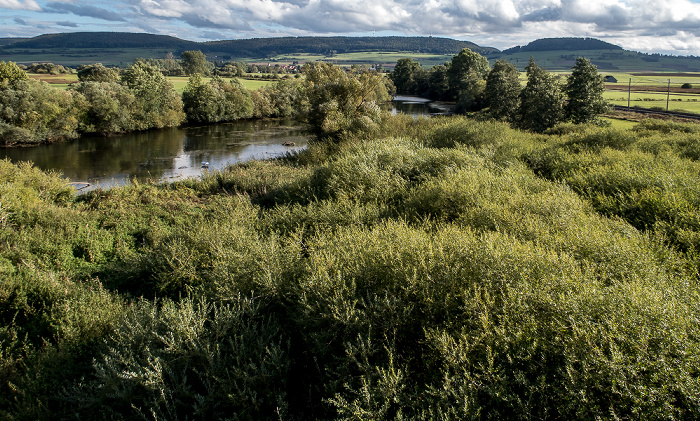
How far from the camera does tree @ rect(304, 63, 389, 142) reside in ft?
96.4

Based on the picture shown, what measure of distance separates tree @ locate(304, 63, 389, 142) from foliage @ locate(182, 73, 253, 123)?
30273mm

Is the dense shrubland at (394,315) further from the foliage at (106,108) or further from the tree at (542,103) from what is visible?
the foliage at (106,108)

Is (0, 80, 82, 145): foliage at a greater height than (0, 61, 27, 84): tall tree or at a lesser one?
lesser

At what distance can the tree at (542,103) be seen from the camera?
34634 millimetres

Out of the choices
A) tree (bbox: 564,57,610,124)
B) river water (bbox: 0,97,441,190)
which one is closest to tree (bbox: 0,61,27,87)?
river water (bbox: 0,97,441,190)

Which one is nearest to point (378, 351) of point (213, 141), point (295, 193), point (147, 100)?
point (295, 193)

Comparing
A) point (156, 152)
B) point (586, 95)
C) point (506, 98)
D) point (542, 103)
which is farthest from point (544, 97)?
point (156, 152)

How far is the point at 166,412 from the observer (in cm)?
583

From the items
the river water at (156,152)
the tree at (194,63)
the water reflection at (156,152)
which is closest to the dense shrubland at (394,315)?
the river water at (156,152)

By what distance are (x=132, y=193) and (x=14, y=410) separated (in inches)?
577

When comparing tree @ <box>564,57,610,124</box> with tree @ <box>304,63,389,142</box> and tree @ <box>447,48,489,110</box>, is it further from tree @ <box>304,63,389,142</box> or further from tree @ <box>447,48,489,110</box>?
tree @ <box>447,48,489,110</box>

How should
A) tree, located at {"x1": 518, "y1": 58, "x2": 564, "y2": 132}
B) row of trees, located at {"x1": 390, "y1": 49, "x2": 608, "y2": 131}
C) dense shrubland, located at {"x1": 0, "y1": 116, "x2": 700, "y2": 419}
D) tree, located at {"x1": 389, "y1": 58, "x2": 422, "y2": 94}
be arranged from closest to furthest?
dense shrubland, located at {"x1": 0, "y1": 116, "x2": 700, "y2": 419} < tree, located at {"x1": 518, "y1": 58, "x2": 564, "y2": 132} < row of trees, located at {"x1": 390, "y1": 49, "x2": 608, "y2": 131} < tree, located at {"x1": 389, "y1": 58, "x2": 422, "y2": 94}

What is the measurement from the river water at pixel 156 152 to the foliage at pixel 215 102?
4.56 meters

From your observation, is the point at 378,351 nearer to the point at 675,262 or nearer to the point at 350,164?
the point at 675,262
